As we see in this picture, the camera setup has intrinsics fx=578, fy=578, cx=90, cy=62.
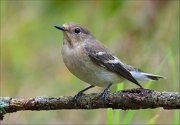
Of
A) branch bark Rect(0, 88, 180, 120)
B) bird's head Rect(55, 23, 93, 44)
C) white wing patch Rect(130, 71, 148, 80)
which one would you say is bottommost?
white wing patch Rect(130, 71, 148, 80)

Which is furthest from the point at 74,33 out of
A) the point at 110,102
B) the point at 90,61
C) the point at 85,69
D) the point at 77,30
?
the point at 110,102

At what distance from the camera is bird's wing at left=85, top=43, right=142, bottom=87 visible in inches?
206

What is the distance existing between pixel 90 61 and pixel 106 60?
7.2 inches

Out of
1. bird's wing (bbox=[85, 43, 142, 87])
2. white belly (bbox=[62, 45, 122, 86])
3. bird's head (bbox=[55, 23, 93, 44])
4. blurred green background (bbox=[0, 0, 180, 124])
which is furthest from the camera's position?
blurred green background (bbox=[0, 0, 180, 124])

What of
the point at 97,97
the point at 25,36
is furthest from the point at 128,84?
the point at 97,97

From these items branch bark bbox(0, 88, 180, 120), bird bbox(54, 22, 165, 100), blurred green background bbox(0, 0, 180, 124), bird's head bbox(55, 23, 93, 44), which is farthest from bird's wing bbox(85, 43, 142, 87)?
branch bark bbox(0, 88, 180, 120)

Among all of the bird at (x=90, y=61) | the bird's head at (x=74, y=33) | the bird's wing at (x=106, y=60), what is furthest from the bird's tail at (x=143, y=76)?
the bird's head at (x=74, y=33)

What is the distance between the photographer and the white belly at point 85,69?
505cm

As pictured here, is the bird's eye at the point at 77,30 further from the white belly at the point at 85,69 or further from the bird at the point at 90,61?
the white belly at the point at 85,69

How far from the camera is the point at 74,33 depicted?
5461mm

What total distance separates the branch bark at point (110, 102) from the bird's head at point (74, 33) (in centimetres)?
106

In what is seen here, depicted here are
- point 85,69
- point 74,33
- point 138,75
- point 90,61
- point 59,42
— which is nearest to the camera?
point 85,69

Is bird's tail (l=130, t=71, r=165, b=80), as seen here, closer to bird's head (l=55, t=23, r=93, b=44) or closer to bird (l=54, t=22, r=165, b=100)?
bird (l=54, t=22, r=165, b=100)

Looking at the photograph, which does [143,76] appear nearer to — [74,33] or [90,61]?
[90,61]
